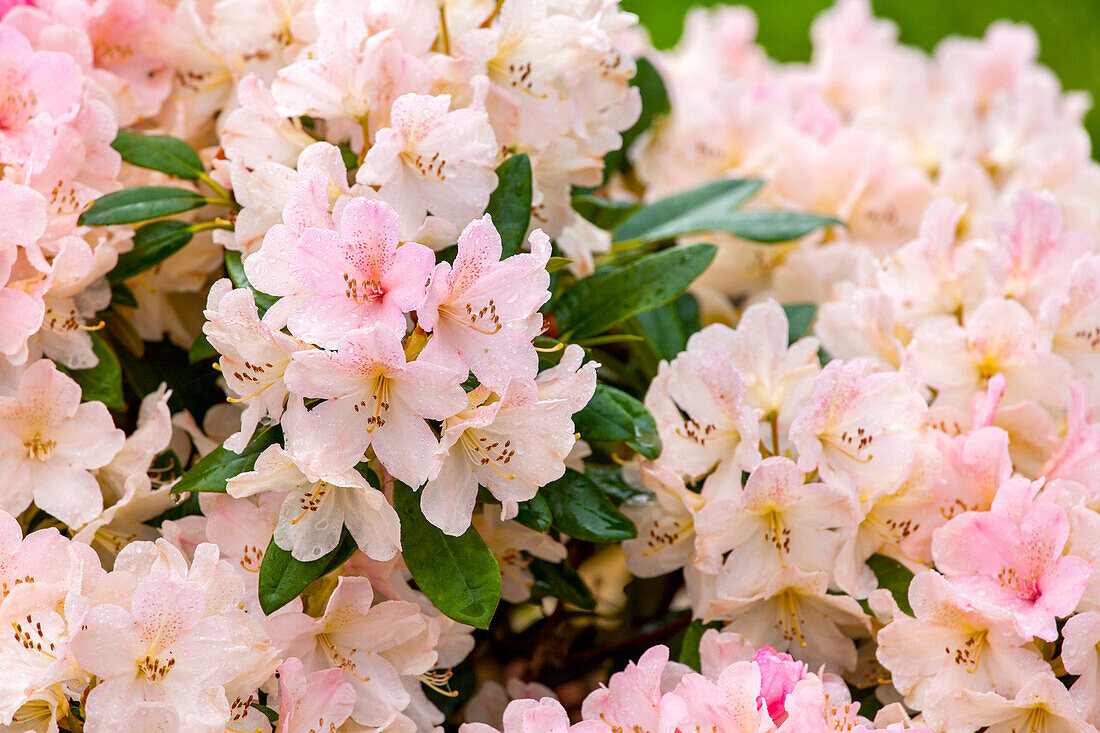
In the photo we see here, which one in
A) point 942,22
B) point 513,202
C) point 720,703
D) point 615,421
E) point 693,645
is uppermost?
point 513,202

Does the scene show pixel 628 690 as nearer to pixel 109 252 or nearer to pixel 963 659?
pixel 963 659

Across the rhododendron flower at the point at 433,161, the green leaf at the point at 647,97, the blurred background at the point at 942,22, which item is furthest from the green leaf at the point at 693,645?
the blurred background at the point at 942,22

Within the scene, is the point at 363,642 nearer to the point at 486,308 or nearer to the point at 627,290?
the point at 486,308

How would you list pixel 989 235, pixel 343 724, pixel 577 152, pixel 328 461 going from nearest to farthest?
pixel 328 461 < pixel 343 724 < pixel 577 152 < pixel 989 235

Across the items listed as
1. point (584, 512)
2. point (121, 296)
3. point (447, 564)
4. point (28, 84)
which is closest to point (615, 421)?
point (584, 512)

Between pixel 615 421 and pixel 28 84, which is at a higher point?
pixel 28 84

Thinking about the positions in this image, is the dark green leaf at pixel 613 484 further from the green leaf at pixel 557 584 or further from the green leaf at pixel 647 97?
the green leaf at pixel 647 97

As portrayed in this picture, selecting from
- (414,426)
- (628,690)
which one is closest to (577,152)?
(414,426)
